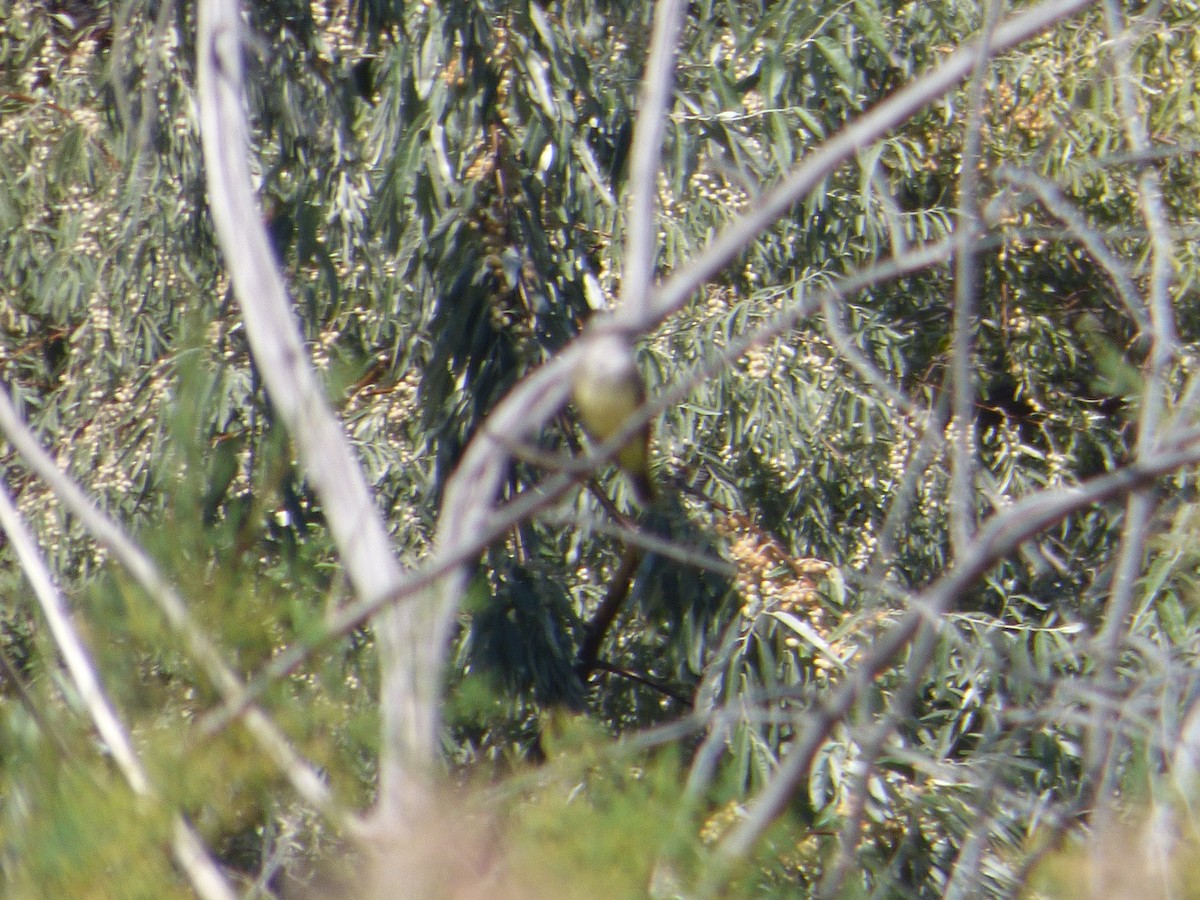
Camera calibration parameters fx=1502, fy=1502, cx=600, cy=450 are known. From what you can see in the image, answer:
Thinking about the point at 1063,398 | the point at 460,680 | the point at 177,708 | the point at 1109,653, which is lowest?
the point at 1063,398

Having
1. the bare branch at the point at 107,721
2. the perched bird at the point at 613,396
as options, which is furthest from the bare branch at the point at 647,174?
the bare branch at the point at 107,721

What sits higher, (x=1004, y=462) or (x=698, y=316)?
(x=698, y=316)

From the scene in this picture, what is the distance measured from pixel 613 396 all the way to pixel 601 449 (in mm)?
1205

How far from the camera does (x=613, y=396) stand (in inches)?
108

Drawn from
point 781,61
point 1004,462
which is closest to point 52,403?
point 781,61

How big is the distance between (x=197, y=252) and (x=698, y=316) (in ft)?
4.12

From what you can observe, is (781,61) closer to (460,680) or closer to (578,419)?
(578,419)

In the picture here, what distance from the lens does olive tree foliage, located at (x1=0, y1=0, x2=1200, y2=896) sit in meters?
1.73

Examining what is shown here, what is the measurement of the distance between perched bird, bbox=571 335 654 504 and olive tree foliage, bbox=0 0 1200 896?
0.13 m

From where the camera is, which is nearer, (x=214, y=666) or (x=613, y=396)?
(x=214, y=666)

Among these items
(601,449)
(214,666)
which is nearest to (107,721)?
(214,666)

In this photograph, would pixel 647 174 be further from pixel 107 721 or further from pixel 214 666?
pixel 107 721

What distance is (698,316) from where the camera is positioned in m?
3.87

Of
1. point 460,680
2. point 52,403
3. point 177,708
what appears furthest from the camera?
point 52,403
